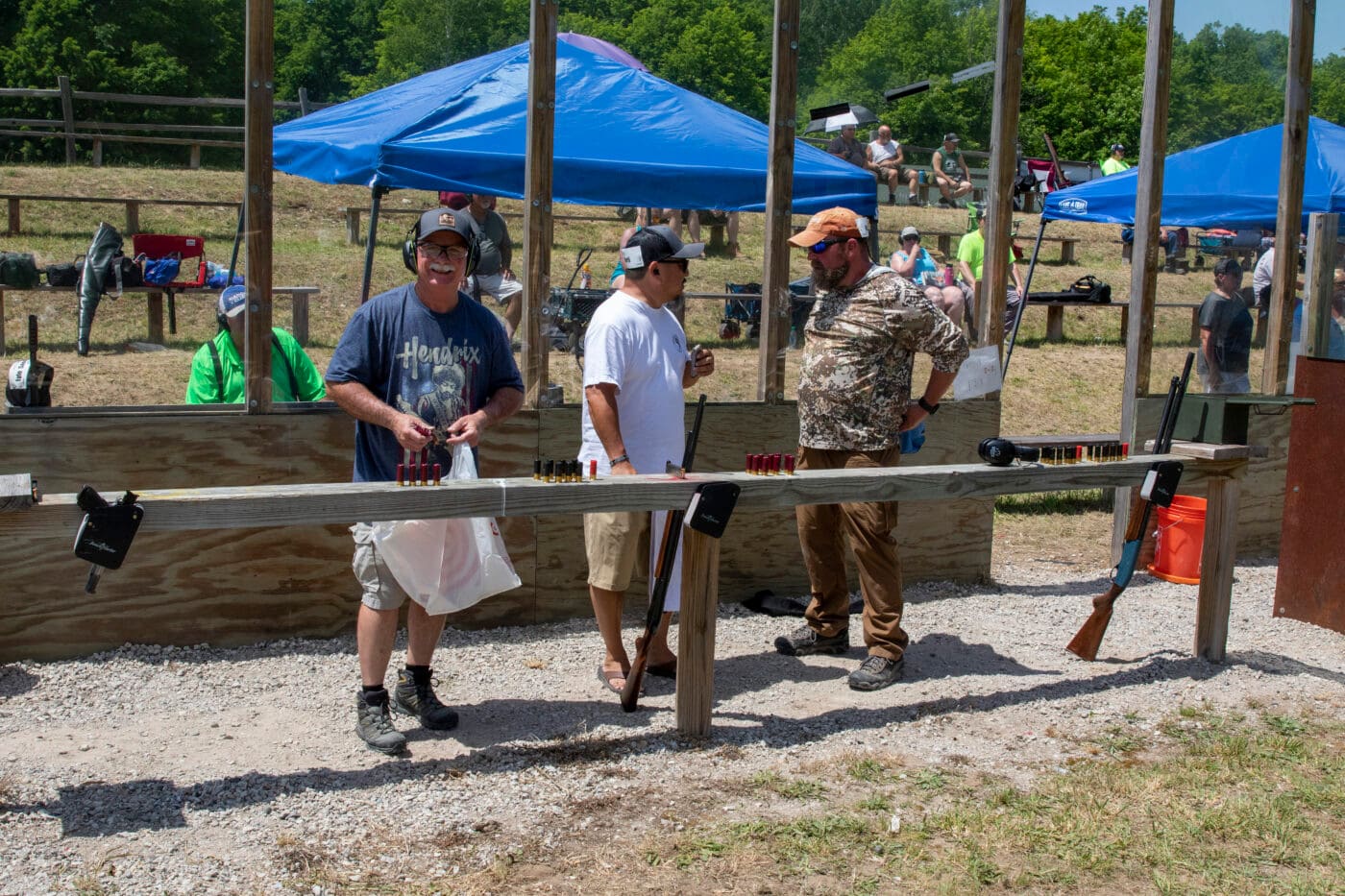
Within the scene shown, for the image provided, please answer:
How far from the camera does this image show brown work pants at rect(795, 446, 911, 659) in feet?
17.5

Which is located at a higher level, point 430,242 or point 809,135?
point 809,135

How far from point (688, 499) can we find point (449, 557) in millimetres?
840

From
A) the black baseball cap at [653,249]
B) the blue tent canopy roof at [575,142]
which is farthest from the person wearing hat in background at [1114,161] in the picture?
the black baseball cap at [653,249]

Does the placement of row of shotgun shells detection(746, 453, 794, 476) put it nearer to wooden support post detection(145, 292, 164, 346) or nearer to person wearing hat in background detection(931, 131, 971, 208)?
wooden support post detection(145, 292, 164, 346)

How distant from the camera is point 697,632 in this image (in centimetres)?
452

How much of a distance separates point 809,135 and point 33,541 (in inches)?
183

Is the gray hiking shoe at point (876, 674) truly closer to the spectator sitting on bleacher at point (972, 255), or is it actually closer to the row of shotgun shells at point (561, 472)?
the row of shotgun shells at point (561, 472)

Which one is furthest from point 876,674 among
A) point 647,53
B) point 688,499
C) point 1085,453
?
point 647,53

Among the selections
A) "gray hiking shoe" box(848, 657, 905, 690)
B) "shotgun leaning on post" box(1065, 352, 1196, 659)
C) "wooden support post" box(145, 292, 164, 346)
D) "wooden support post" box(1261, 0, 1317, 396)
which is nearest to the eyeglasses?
"wooden support post" box(145, 292, 164, 346)

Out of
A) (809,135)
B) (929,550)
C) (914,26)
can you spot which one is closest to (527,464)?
(929,550)

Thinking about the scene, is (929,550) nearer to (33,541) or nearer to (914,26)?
(914,26)

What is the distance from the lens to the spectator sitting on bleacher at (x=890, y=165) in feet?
25.7

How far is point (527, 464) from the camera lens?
5.96 meters

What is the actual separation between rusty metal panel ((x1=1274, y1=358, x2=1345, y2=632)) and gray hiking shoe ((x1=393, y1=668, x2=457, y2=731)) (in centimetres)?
433
